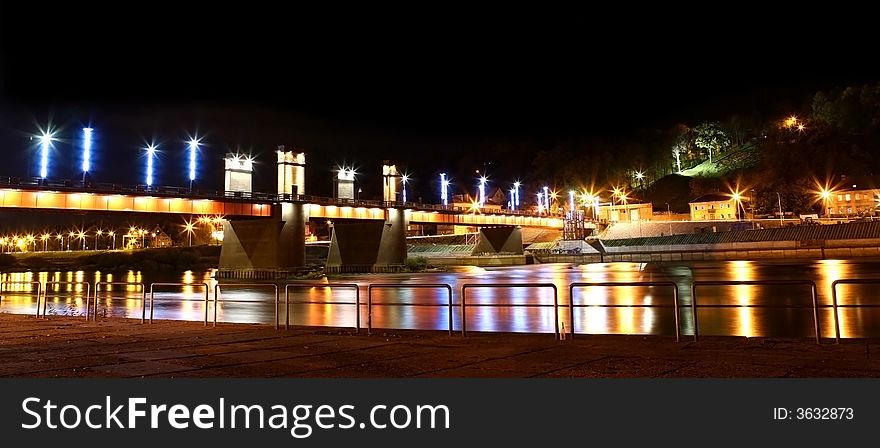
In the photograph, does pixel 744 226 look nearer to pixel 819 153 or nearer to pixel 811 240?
pixel 811 240

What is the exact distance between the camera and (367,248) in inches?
→ 3314

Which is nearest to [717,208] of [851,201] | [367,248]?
[851,201]

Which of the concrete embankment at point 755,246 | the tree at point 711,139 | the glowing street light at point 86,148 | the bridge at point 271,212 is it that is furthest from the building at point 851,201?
the glowing street light at point 86,148

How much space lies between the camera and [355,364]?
8.87 meters

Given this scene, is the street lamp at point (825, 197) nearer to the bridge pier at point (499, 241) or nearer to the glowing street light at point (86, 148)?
the bridge pier at point (499, 241)

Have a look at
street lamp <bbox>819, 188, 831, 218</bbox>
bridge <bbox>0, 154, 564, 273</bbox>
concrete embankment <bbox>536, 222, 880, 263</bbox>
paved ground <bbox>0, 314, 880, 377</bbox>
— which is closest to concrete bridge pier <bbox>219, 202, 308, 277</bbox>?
bridge <bbox>0, 154, 564, 273</bbox>

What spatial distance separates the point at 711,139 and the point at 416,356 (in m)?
209

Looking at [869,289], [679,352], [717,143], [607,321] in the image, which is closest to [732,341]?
[679,352]

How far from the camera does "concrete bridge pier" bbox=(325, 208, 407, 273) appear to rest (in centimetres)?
8356

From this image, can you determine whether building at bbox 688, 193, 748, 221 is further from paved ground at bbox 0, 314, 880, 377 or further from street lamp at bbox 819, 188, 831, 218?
paved ground at bbox 0, 314, 880, 377

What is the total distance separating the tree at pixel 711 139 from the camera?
196250mm

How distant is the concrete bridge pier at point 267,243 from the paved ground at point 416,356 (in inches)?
2372

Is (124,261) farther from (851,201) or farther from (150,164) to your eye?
(851,201)

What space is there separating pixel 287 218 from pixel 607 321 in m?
60.0
